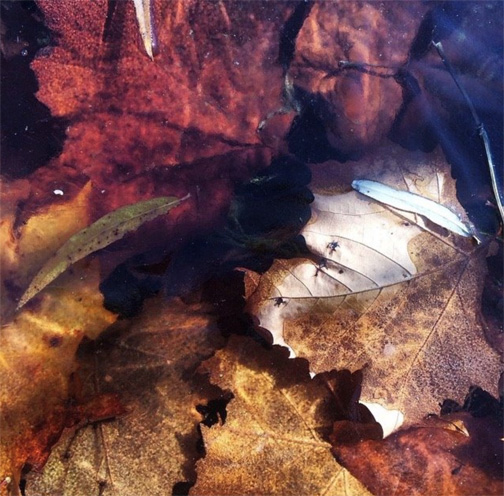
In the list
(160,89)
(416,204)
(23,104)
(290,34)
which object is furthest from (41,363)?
(290,34)

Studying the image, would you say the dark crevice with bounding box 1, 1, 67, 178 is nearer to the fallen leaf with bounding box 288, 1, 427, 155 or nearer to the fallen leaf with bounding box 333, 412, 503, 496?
the fallen leaf with bounding box 288, 1, 427, 155

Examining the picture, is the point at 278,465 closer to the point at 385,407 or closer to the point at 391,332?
the point at 385,407

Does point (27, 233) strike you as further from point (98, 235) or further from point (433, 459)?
point (433, 459)

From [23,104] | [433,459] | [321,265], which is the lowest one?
[433,459]

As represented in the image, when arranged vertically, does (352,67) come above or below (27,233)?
above

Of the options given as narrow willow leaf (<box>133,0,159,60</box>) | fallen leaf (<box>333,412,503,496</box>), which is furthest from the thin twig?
narrow willow leaf (<box>133,0,159,60</box>)

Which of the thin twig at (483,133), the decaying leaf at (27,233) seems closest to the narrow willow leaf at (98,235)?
the decaying leaf at (27,233)

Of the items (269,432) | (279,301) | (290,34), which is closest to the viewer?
(279,301)

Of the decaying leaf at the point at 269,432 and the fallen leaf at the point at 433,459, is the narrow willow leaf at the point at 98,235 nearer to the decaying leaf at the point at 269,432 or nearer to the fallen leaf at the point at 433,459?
the decaying leaf at the point at 269,432

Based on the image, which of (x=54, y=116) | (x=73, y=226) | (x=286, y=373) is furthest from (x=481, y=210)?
(x=54, y=116)
